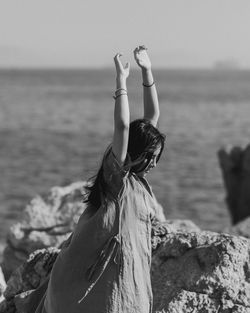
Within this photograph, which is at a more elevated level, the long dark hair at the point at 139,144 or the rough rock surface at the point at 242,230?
the long dark hair at the point at 139,144

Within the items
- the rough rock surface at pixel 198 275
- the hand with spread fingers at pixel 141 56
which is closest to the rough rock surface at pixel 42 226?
the rough rock surface at pixel 198 275

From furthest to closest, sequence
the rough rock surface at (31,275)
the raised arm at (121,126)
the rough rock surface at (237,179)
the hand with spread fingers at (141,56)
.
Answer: the rough rock surface at (237,179)
the rough rock surface at (31,275)
the hand with spread fingers at (141,56)
the raised arm at (121,126)

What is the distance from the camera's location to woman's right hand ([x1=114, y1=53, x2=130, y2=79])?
4492 millimetres

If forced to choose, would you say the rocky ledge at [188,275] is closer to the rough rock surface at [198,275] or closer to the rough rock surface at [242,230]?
the rough rock surface at [198,275]

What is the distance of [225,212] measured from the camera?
20422 millimetres

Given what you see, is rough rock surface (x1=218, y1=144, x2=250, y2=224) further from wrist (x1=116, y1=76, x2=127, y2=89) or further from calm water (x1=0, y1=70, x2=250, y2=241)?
wrist (x1=116, y1=76, x2=127, y2=89)

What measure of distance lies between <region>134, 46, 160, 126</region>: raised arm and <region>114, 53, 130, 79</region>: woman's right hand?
15 centimetres

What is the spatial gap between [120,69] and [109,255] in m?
1.09

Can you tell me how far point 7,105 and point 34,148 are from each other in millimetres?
25824

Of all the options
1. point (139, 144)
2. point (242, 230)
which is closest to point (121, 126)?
point (139, 144)

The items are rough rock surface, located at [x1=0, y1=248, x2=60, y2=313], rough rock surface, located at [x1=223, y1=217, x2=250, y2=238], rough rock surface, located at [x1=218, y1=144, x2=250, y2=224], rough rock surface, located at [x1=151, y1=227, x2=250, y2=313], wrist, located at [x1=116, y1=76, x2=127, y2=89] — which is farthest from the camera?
rough rock surface, located at [x1=218, y1=144, x2=250, y2=224]

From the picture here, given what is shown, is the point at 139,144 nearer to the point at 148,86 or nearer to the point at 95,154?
the point at 148,86

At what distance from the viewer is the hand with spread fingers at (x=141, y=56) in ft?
15.6

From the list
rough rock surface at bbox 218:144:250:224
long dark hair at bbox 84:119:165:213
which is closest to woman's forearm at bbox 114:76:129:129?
long dark hair at bbox 84:119:165:213
